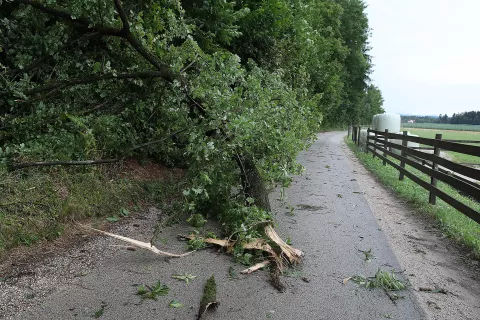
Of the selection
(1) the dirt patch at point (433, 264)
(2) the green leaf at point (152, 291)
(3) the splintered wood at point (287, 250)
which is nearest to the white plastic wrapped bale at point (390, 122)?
(1) the dirt patch at point (433, 264)

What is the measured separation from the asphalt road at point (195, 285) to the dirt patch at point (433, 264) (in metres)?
0.20

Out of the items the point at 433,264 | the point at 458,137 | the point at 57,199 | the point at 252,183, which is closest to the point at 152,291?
the point at 57,199

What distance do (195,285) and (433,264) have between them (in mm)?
2837

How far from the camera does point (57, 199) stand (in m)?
5.08

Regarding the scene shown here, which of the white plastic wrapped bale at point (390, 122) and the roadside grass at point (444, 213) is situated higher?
the white plastic wrapped bale at point (390, 122)

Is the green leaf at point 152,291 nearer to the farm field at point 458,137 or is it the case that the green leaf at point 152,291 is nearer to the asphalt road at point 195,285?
the asphalt road at point 195,285

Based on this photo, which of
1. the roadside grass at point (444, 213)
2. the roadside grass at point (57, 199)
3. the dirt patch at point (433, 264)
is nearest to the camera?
the dirt patch at point (433, 264)

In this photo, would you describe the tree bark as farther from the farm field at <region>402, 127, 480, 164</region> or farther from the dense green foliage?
the farm field at <region>402, 127, 480, 164</region>

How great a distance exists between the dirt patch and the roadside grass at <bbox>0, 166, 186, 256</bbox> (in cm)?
383

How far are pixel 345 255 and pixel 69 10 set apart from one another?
17.3 feet

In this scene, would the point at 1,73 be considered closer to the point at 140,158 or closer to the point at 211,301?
the point at 140,158

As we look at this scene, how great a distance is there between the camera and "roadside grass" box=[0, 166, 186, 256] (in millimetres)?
4504

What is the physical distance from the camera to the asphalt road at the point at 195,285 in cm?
339

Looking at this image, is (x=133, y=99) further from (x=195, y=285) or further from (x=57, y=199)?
(x=195, y=285)
